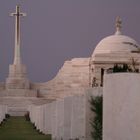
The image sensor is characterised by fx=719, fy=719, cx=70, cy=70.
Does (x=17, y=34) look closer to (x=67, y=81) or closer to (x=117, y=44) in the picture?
(x=67, y=81)

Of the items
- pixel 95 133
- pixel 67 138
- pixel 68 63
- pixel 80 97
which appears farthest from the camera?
pixel 68 63

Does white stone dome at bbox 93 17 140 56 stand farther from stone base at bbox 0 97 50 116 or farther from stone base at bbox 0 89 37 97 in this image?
stone base at bbox 0 97 50 116

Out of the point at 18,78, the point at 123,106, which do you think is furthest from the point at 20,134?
the point at 18,78

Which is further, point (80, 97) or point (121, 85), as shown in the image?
point (80, 97)

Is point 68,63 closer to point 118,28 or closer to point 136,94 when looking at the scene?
point 118,28

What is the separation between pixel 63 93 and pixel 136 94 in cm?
7335

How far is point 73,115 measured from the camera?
1548cm

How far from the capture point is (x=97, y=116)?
12648 mm

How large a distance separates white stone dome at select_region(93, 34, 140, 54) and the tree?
206 feet

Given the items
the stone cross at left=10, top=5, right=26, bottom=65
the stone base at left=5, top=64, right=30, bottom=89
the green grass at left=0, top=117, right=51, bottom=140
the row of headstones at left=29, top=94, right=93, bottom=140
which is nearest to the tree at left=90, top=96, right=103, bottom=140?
the row of headstones at left=29, top=94, right=93, bottom=140

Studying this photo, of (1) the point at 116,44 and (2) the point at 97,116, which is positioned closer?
(2) the point at 97,116

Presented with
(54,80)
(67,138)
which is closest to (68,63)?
(54,80)

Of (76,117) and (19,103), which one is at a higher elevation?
(76,117)

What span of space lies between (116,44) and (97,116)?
65107 mm
